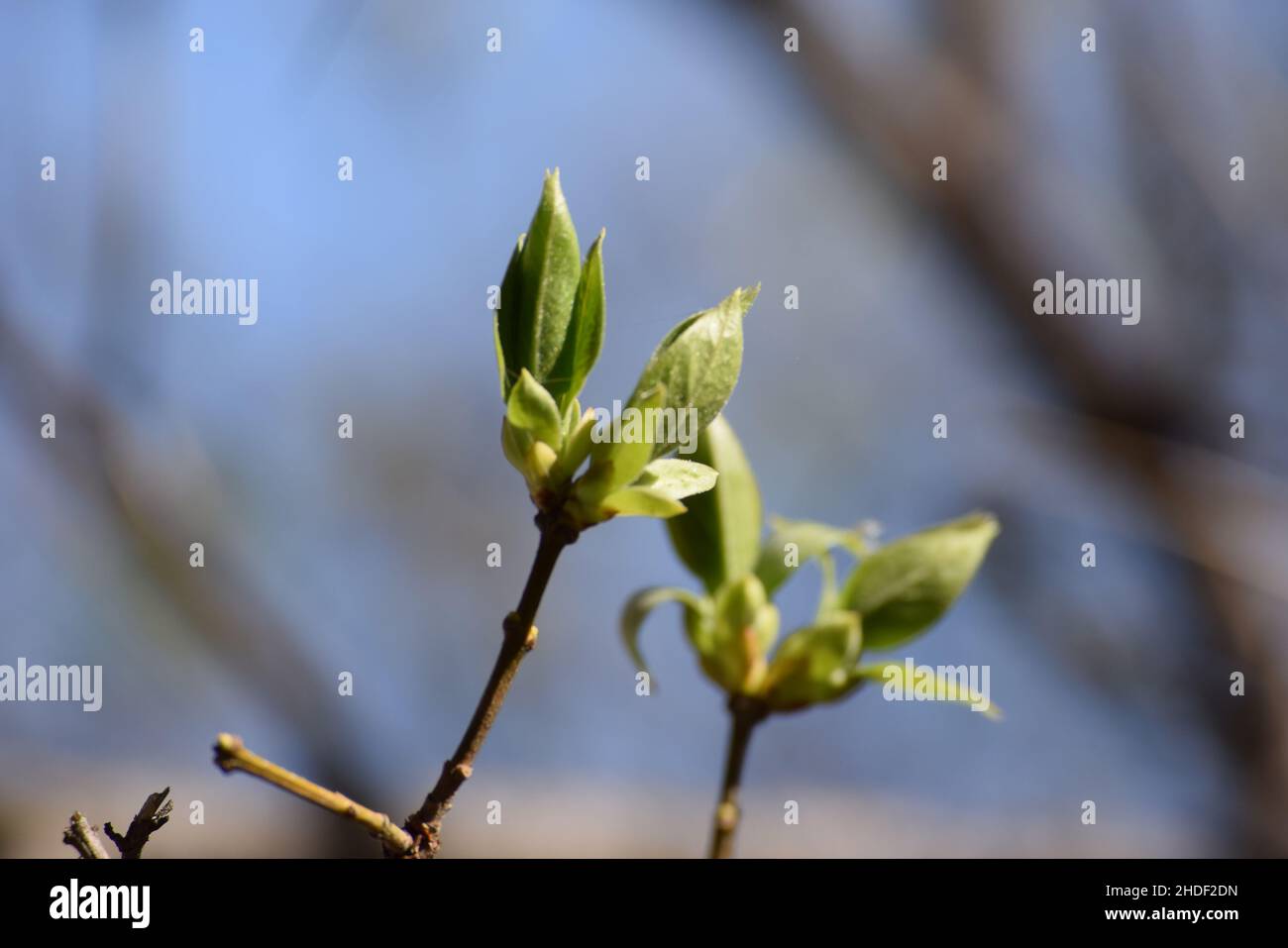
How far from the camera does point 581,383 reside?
20.9 inches

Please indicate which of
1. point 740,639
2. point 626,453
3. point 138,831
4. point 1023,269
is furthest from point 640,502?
point 1023,269

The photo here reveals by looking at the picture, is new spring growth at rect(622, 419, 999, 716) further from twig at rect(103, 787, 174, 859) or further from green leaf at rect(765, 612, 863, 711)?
twig at rect(103, 787, 174, 859)

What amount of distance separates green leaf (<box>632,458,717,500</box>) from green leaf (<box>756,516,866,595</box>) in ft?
0.43

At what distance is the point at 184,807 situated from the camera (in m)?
1.94

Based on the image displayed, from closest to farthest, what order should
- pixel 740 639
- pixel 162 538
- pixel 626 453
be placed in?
pixel 626 453
pixel 740 639
pixel 162 538

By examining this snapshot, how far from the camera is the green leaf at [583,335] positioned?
1.68 feet

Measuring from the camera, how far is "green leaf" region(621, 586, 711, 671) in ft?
2.01

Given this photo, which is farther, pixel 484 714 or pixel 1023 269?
pixel 1023 269

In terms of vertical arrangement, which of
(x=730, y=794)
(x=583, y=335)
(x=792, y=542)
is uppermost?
(x=583, y=335)

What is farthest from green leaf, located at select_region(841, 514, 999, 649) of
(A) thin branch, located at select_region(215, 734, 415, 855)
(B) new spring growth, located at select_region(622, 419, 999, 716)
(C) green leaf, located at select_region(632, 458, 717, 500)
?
(A) thin branch, located at select_region(215, 734, 415, 855)

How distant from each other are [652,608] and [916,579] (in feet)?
0.47

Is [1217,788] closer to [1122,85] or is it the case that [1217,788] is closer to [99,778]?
[1122,85]

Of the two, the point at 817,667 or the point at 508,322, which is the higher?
the point at 508,322

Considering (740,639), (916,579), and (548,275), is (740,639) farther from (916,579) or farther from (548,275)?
(548,275)
